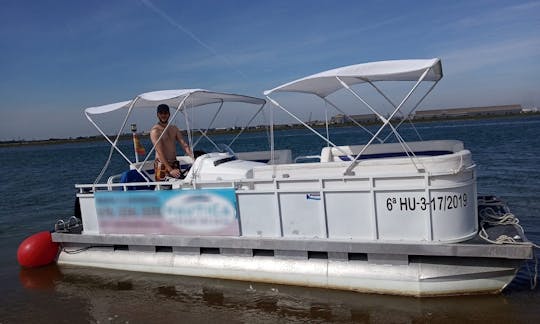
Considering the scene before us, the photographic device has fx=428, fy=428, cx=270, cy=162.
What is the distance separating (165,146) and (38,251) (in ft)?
12.2

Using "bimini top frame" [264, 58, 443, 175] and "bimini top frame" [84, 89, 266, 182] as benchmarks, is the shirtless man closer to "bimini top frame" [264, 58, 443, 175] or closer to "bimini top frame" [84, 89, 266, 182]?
"bimini top frame" [84, 89, 266, 182]

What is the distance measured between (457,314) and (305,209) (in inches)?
102

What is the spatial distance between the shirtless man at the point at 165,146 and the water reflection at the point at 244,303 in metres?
2.03

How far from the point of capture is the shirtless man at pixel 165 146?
→ 327 inches

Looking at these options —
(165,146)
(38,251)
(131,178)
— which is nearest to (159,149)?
(165,146)

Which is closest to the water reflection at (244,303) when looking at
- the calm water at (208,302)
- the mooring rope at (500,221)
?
the calm water at (208,302)

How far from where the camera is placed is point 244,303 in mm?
6820

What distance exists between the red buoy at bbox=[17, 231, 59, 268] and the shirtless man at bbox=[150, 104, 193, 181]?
3104 mm

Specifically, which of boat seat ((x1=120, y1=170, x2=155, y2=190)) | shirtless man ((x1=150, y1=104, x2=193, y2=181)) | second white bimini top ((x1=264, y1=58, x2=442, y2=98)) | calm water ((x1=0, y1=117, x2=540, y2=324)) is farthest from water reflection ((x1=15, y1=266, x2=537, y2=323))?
second white bimini top ((x1=264, y1=58, x2=442, y2=98))

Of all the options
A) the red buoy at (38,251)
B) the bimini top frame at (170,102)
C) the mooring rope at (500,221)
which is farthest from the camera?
the red buoy at (38,251)

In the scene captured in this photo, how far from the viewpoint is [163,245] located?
26.3ft

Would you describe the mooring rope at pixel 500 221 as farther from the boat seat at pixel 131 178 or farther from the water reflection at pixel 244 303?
the boat seat at pixel 131 178

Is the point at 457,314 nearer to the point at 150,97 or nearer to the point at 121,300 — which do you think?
the point at 121,300

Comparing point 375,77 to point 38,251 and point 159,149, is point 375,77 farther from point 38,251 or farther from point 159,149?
point 38,251
